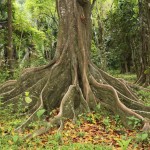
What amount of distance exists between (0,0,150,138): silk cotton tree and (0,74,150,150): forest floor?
1.11ft

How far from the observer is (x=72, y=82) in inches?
355

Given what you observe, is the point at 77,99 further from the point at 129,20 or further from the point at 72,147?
the point at 129,20

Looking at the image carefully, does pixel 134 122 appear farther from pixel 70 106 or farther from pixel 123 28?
pixel 123 28

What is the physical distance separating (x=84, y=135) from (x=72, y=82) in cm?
236

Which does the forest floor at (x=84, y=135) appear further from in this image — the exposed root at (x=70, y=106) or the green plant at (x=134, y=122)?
the exposed root at (x=70, y=106)

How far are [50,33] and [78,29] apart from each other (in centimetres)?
2915

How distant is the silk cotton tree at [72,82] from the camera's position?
8.52 m

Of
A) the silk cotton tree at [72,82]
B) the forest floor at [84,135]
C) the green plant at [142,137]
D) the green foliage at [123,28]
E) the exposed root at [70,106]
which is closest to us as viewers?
the forest floor at [84,135]

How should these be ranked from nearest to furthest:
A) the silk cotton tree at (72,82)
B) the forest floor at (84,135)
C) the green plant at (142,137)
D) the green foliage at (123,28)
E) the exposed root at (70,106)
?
the forest floor at (84,135), the green plant at (142,137), the exposed root at (70,106), the silk cotton tree at (72,82), the green foliage at (123,28)

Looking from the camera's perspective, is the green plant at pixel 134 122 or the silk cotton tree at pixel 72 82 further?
the silk cotton tree at pixel 72 82

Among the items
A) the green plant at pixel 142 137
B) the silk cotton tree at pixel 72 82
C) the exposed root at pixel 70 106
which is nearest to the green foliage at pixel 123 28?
the silk cotton tree at pixel 72 82

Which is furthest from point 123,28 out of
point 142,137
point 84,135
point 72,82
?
point 142,137

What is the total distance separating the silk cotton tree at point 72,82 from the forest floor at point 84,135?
0.34 metres

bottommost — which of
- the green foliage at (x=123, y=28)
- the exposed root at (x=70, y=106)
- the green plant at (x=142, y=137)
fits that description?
the green plant at (x=142, y=137)
